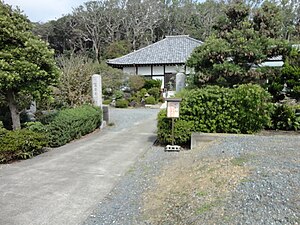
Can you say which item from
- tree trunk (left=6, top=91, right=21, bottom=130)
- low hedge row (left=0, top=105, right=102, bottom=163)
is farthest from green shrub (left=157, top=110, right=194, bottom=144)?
tree trunk (left=6, top=91, right=21, bottom=130)

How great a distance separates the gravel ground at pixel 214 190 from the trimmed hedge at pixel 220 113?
1.54 m

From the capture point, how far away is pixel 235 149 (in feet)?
18.5

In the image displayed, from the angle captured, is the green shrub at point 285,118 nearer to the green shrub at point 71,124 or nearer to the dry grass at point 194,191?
the dry grass at point 194,191

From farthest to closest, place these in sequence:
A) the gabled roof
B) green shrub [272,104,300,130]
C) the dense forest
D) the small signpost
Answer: the dense forest < the gabled roof < green shrub [272,104,300,130] < the small signpost

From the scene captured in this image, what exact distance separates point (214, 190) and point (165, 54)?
67.1 ft

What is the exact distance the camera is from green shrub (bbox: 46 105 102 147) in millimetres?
7492

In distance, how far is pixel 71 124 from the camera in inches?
321

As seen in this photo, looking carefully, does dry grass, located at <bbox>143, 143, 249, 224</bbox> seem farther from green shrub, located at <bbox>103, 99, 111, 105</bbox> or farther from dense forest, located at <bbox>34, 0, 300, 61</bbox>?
dense forest, located at <bbox>34, 0, 300, 61</bbox>

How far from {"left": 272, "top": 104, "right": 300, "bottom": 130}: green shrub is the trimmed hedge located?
513 mm

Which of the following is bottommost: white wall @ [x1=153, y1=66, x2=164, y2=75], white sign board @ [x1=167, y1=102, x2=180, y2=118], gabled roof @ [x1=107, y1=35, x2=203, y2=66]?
white sign board @ [x1=167, y1=102, x2=180, y2=118]

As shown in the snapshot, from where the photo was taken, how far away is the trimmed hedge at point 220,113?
23.7 feet

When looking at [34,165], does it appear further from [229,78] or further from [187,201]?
[229,78]

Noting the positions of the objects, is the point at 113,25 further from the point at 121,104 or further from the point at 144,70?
the point at 121,104

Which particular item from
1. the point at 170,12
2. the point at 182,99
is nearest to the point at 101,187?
the point at 182,99
